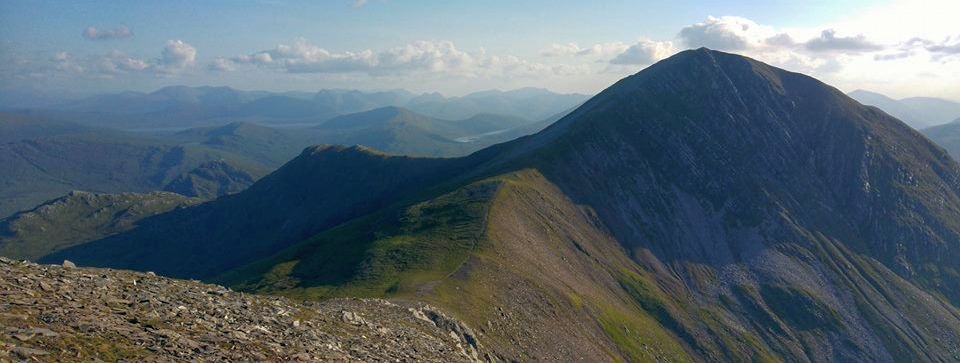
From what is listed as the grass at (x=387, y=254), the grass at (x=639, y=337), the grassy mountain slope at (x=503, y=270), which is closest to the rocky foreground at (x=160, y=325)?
the grassy mountain slope at (x=503, y=270)

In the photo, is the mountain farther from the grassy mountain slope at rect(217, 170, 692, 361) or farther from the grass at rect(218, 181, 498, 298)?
the grass at rect(218, 181, 498, 298)

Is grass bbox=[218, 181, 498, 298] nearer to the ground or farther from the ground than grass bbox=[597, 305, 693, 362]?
farther from the ground

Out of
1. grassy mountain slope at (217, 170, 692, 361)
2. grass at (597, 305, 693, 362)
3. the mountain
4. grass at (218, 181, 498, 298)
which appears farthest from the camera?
grass at (597, 305, 693, 362)

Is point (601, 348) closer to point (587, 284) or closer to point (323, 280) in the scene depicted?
point (587, 284)

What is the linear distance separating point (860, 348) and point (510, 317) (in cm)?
13216

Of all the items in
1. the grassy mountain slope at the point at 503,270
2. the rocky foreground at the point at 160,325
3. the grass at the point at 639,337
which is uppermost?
the rocky foreground at the point at 160,325

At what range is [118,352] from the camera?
94.7 ft

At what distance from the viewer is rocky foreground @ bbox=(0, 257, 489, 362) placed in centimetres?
2819

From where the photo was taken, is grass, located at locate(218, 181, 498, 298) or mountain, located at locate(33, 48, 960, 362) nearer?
mountain, located at locate(33, 48, 960, 362)

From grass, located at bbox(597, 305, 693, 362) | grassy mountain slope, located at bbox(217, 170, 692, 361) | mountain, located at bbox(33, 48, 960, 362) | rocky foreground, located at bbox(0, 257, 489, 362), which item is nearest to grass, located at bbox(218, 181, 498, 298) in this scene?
grassy mountain slope, located at bbox(217, 170, 692, 361)

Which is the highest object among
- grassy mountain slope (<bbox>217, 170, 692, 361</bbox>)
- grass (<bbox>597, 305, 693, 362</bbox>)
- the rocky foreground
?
the rocky foreground

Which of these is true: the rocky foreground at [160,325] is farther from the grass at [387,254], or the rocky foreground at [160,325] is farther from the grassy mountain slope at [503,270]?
the grass at [387,254]

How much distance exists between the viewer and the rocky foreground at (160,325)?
28188mm

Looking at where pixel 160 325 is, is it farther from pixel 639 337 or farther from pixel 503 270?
pixel 639 337
